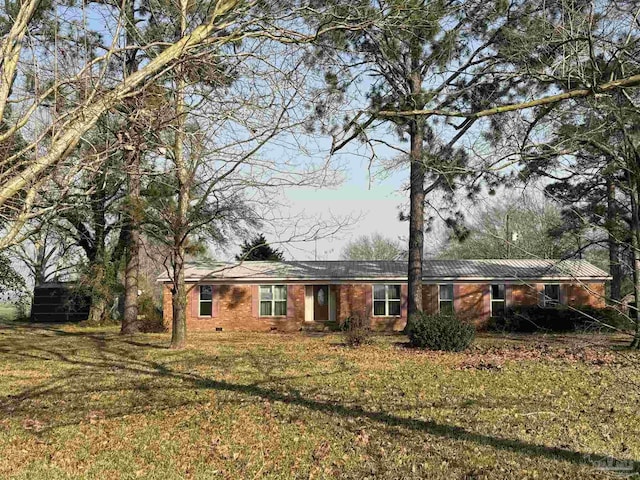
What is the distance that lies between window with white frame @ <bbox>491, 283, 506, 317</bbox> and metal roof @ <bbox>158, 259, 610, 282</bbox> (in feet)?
2.19

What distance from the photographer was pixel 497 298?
27359mm

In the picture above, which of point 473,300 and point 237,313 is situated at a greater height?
point 473,300

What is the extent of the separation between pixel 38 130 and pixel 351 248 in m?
50.8

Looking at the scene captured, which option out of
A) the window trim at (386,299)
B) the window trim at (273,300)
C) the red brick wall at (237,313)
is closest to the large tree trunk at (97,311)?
the red brick wall at (237,313)

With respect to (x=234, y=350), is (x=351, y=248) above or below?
above

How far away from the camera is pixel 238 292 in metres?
27.6

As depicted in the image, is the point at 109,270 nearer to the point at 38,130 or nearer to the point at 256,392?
the point at 256,392

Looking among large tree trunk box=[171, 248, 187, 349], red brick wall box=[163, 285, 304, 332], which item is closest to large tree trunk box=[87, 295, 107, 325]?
red brick wall box=[163, 285, 304, 332]

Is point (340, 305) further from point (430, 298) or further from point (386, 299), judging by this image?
point (430, 298)

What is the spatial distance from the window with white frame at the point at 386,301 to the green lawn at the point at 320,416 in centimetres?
1233

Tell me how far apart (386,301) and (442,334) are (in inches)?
427

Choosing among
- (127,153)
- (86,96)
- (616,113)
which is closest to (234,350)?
(127,153)

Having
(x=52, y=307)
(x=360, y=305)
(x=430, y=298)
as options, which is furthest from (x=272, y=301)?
(x=52, y=307)

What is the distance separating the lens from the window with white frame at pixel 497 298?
1069 inches
